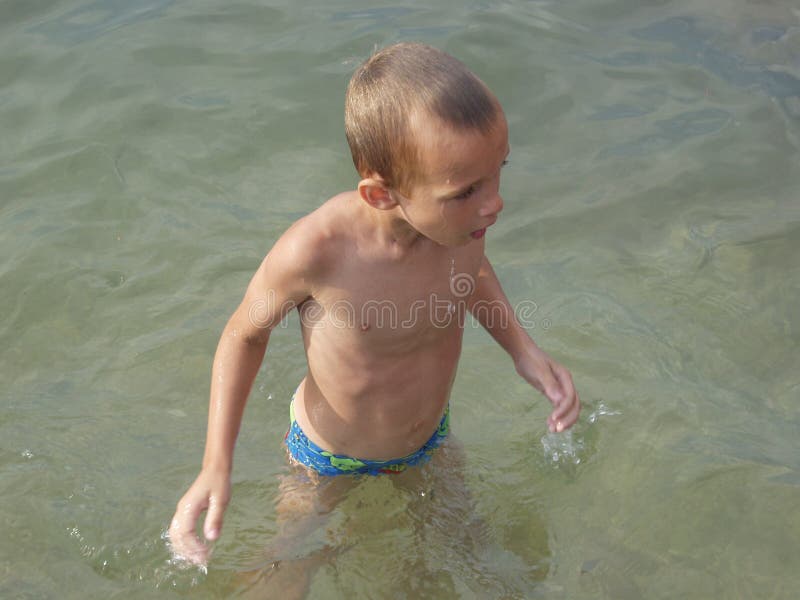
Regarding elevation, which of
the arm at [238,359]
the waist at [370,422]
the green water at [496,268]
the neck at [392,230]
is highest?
the neck at [392,230]

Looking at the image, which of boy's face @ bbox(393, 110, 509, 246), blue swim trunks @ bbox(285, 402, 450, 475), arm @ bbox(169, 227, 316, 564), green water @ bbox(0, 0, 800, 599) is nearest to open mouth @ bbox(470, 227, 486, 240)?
boy's face @ bbox(393, 110, 509, 246)

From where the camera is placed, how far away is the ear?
2.57 metres

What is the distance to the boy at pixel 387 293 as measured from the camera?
244 cm

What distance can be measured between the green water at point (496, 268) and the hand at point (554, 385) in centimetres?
58

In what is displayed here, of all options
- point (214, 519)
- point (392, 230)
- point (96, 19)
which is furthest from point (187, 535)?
point (96, 19)

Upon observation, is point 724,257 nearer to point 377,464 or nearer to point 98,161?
point 377,464

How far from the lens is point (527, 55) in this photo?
6184mm

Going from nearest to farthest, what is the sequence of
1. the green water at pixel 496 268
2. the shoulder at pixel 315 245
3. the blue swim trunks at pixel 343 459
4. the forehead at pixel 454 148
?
the forehead at pixel 454 148 → the shoulder at pixel 315 245 → the blue swim trunks at pixel 343 459 → the green water at pixel 496 268

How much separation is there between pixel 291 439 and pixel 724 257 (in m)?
2.37

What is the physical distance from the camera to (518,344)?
312cm

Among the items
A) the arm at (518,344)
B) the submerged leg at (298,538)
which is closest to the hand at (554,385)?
the arm at (518,344)

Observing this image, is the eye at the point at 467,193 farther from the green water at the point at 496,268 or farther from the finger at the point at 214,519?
the green water at the point at 496,268

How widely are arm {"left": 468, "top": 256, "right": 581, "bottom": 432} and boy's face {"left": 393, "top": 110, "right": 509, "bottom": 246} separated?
527mm

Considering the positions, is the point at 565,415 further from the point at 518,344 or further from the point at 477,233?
the point at 477,233
